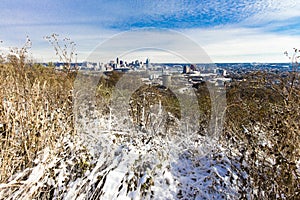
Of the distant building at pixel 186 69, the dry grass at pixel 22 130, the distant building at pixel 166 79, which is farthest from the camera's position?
the distant building at pixel 166 79

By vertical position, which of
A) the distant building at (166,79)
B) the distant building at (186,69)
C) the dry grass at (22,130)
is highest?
the distant building at (186,69)

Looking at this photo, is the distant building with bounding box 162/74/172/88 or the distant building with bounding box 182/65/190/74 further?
the distant building with bounding box 162/74/172/88

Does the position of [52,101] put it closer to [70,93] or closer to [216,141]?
[70,93]

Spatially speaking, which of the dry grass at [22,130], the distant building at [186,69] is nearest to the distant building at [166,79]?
the distant building at [186,69]

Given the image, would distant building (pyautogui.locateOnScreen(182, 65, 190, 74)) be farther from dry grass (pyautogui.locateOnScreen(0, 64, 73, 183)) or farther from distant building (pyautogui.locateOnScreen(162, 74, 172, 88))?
dry grass (pyautogui.locateOnScreen(0, 64, 73, 183))

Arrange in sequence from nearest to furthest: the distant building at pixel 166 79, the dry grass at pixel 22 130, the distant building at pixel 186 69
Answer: the dry grass at pixel 22 130
the distant building at pixel 186 69
the distant building at pixel 166 79

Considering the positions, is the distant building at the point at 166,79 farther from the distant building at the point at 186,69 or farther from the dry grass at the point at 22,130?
the dry grass at the point at 22,130

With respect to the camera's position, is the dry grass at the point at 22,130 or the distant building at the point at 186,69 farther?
the distant building at the point at 186,69

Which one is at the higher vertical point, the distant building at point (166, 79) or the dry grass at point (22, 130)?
the distant building at point (166, 79)

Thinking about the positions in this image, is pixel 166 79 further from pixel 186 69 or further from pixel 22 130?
pixel 22 130

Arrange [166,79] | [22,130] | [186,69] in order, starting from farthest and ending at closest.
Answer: [166,79] → [186,69] → [22,130]

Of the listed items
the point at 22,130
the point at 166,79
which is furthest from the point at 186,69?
the point at 22,130

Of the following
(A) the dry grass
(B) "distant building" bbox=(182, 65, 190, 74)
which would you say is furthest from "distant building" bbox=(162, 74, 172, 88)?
(A) the dry grass
